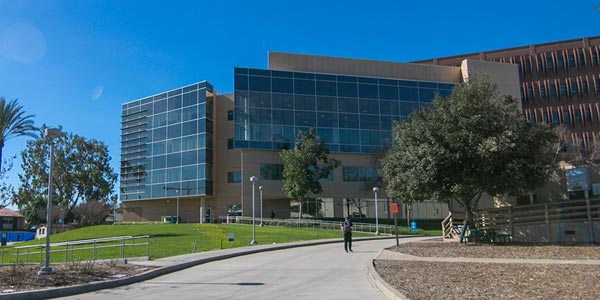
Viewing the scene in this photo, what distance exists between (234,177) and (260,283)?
5179cm

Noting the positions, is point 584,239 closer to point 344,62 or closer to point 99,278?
point 99,278

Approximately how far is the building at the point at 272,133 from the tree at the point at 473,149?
119ft

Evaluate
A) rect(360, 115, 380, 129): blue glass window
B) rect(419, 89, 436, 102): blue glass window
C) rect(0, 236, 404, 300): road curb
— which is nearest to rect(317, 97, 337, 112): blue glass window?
rect(360, 115, 380, 129): blue glass window

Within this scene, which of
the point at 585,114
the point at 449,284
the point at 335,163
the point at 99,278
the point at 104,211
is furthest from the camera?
the point at 104,211

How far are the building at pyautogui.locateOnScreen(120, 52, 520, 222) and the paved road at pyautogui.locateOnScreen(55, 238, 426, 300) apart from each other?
141ft

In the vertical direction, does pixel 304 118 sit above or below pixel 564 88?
below

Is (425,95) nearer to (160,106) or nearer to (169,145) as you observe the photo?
(169,145)

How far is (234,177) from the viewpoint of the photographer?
64.1 m

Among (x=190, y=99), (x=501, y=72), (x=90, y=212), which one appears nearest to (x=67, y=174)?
(x=90, y=212)

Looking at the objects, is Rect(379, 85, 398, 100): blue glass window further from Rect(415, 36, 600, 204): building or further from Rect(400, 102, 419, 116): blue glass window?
Rect(415, 36, 600, 204): building

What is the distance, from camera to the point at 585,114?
238 ft

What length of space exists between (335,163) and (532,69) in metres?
40.9

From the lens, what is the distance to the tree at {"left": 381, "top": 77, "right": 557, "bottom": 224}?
2317cm

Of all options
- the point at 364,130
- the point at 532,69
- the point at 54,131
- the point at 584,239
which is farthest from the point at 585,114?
the point at 54,131
